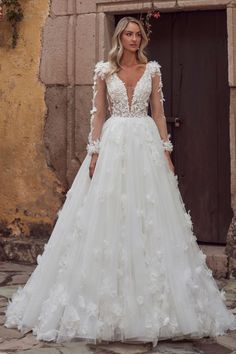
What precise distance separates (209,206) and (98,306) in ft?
8.32

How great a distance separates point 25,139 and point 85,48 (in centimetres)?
103

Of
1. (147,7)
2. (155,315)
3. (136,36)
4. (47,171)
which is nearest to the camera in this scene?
(155,315)

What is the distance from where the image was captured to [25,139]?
5945 mm

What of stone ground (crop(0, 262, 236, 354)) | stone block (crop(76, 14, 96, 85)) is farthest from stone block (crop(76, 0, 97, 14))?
stone ground (crop(0, 262, 236, 354))

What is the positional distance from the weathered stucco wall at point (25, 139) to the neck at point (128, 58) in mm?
2174

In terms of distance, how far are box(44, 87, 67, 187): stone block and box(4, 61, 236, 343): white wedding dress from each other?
6.55 ft

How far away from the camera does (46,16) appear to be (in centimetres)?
582

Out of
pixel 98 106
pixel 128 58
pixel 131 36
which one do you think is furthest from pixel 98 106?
pixel 131 36

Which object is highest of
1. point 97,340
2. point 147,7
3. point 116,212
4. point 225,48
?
point 147,7

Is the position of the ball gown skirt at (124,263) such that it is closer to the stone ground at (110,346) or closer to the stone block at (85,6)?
the stone ground at (110,346)

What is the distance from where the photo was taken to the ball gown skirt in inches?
131

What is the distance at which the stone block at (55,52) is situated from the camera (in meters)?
5.77

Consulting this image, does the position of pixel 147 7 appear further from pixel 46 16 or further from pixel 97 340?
pixel 97 340

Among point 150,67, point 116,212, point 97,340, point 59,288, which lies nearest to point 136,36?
point 150,67
